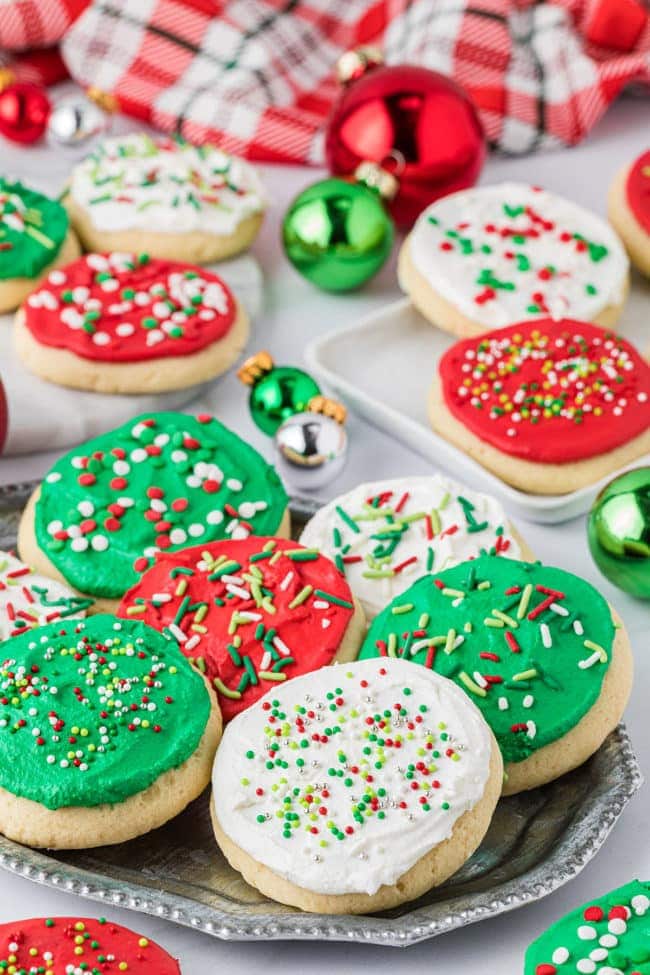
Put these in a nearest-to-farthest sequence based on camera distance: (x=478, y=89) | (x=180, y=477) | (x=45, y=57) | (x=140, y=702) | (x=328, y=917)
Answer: (x=328, y=917)
(x=140, y=702)
(x=180, y=477)
(x=478, y=89)
(x=45, y=57)

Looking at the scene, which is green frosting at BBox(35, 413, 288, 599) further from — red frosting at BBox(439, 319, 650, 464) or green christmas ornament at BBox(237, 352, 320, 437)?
red frosting at BBox(439, 319, 650, 464)

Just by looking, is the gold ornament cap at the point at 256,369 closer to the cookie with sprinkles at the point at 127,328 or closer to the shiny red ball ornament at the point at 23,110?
the cookie with sprinkles at the point at 127,328

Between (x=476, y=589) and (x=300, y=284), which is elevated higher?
(x=476, y=589)

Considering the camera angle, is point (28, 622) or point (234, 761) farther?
Answer: point (28, 622)

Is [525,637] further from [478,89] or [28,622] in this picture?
[478,89]

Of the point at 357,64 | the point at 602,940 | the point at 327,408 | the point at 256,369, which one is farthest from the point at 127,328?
the point at 602,940

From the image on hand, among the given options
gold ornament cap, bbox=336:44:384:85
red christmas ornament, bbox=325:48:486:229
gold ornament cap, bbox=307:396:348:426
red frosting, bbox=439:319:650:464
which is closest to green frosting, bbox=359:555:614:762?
red frosting, bbox=439:319:650:464

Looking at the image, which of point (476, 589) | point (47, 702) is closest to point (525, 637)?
point (476, 589)
